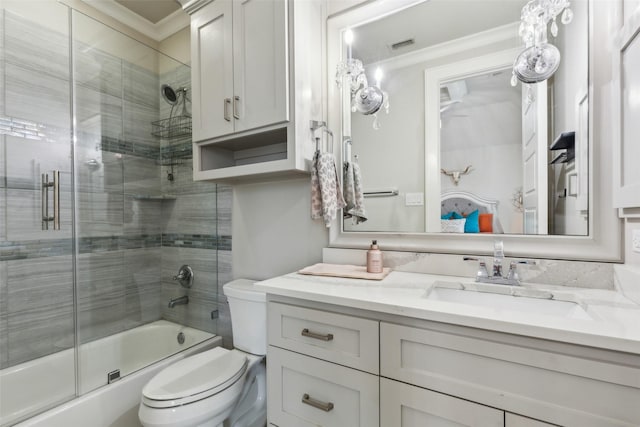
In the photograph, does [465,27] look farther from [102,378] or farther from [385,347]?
[102,378]

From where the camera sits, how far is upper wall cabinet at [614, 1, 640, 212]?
80 centimetres

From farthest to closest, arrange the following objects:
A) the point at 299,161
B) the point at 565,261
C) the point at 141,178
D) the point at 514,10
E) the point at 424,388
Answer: the point at 141,178 → the point at 299,161 → the point at 514,10 → the point at 565,261 → the point at 424,388

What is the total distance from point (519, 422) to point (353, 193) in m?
1.08

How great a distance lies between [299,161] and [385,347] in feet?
2.86

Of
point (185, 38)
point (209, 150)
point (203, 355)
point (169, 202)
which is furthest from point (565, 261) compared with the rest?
point (185, 38)

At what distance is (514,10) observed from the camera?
45.6 inches

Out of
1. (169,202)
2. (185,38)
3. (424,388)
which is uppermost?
(185,38)

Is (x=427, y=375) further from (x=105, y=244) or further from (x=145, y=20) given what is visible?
(x=145, y=20)

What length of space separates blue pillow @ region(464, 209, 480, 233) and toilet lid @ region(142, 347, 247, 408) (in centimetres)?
124

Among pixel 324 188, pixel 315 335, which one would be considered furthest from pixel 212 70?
pixel 315 335

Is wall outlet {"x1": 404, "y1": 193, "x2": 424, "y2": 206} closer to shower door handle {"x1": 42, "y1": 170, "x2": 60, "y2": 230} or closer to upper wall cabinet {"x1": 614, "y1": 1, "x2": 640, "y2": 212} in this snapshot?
upper wall cabinet {"x1": 614, "y1": 1, "x2": 640, "y2": 212}

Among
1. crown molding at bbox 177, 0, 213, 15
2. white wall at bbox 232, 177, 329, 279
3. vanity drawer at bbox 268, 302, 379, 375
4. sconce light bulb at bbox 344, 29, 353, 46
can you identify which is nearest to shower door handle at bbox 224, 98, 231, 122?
white wall at bbox 232, 177, 329, 279

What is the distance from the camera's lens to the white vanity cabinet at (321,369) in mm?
872

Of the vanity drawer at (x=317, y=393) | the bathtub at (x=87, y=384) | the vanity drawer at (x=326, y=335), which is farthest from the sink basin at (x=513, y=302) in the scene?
the bathtub at (x=87, y=384)
